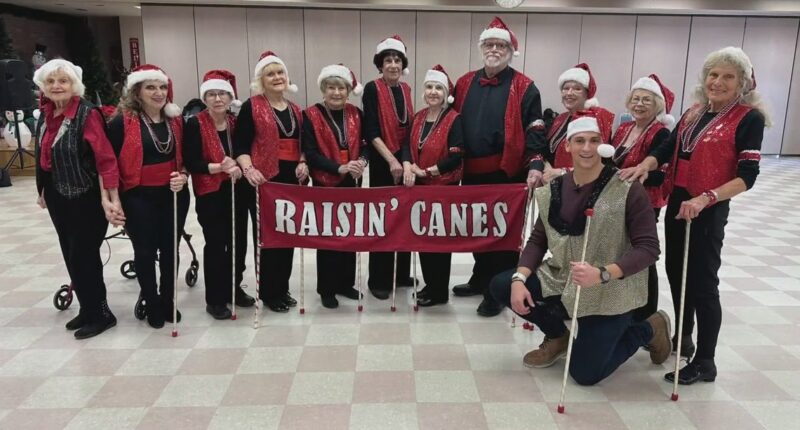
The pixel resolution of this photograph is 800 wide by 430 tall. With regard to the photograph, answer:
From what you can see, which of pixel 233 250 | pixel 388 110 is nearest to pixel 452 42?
pixel 388 110

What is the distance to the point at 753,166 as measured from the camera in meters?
2.38

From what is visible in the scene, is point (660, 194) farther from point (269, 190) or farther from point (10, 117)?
point (10, 117)

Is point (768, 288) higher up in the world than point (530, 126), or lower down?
lower down

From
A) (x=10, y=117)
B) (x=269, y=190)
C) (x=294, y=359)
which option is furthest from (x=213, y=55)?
(x=294, y=359)

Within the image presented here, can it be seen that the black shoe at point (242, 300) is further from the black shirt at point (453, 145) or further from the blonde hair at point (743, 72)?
the blonde hair at point (743, 72)

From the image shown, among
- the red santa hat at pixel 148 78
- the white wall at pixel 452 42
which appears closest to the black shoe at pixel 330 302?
the red santa hat at pixel 148 78

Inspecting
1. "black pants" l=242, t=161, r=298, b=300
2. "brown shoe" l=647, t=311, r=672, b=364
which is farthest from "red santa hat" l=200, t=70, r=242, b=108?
"brown shoe" l=647, t=311, r=672, b=364

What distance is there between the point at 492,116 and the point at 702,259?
56.6 inches

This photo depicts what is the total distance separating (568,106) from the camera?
3.24m

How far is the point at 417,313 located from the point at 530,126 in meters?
1.38

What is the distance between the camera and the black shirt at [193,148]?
10.4 feet

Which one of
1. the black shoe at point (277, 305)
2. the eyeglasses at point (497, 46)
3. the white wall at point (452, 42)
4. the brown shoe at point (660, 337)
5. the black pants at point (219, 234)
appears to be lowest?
the black shoe at point (277, 305)

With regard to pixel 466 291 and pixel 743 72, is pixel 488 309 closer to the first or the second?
pixel 466 291

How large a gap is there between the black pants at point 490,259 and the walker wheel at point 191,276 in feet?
6.76
